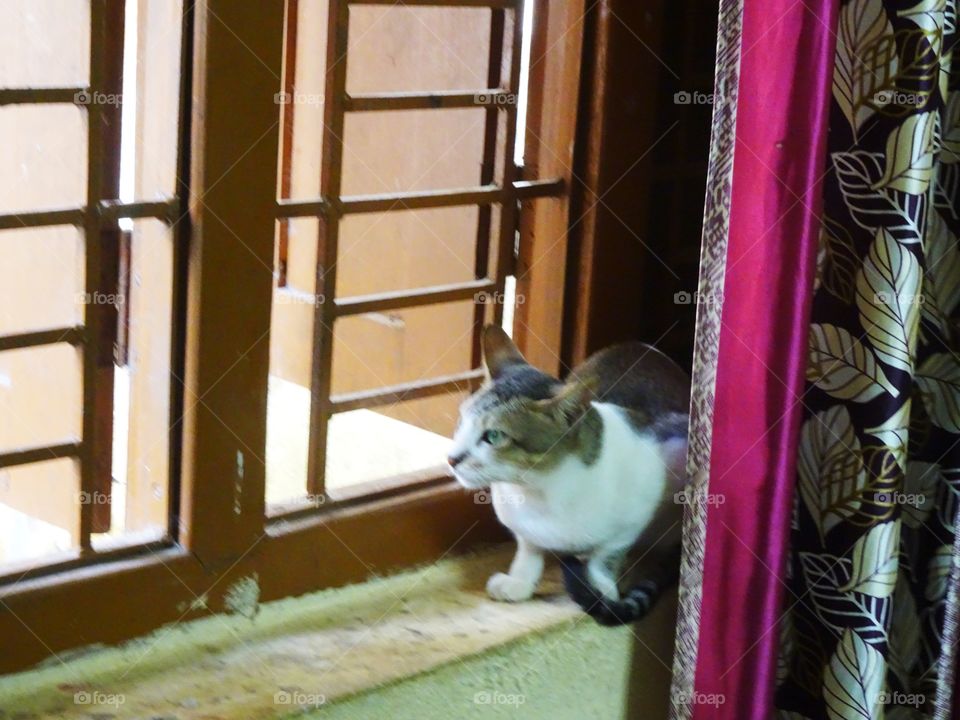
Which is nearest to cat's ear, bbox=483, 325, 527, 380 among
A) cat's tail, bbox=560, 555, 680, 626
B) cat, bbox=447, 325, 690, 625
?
cat, bbox=447, 325, 690, 625

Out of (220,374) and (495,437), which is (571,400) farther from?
(220,374)

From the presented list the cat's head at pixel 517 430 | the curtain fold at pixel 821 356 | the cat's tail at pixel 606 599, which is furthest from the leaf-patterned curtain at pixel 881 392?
the cat's head at pixel 517 430

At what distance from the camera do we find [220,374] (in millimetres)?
1193

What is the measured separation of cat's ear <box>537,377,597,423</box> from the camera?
4.22 ft

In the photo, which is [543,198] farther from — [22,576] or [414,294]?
[22,576]

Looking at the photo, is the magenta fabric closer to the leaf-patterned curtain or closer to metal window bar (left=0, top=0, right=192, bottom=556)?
the leaf-patterned curtain

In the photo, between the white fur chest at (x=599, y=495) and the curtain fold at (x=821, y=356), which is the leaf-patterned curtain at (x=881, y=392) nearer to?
the curtain fold at (x=821, y=356)

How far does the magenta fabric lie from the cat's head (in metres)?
0.15

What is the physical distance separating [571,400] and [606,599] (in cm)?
24

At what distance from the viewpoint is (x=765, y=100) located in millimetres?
1180

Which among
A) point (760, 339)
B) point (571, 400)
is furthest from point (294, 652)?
point (760, 339)

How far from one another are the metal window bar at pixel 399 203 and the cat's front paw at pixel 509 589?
0.72 feet

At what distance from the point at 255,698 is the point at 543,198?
2.19 feet

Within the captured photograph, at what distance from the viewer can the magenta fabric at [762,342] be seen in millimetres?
1174
